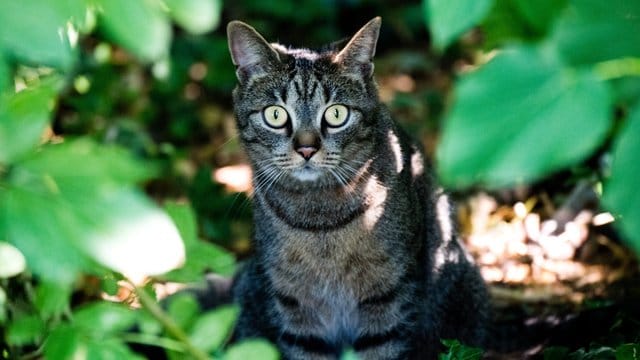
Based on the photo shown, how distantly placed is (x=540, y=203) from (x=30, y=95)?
370 centimetres

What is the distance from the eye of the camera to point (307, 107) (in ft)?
10.1

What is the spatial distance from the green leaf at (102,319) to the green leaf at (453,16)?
0.57 metres

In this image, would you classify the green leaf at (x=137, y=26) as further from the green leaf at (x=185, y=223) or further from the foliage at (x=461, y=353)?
the foliage at (x=461, y=353)

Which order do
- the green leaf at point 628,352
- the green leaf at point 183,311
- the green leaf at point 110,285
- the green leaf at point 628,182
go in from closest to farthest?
1. the green leaf at point 628,182
2. the green leaf at point 183,311
3. the green leaf at point 110,285
4. the green leaf at point 628,352

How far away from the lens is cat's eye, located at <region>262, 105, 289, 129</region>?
3131 mm

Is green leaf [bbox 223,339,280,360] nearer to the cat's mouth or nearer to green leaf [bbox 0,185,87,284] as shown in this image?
green leaf [bbox 0,185,87,284]

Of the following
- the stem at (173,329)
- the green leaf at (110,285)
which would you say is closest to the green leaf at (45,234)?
the stem at (173,329)

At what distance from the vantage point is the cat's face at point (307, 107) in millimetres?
3080

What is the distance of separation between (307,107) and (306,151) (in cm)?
16

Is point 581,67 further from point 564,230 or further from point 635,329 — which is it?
point 564,230

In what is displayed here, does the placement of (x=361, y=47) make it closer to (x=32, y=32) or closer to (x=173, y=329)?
(x=173, y=329)

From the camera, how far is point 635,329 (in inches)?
117

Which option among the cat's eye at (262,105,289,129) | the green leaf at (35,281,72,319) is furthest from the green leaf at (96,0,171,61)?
the cat's eye at (262,105,289,129)

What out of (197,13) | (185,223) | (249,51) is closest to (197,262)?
(185,223)
